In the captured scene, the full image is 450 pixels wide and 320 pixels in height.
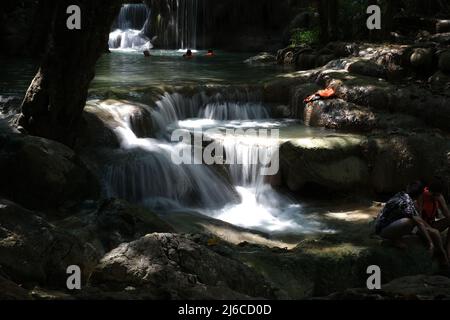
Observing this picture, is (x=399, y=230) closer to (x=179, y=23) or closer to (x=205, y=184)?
(x=205, y=184)

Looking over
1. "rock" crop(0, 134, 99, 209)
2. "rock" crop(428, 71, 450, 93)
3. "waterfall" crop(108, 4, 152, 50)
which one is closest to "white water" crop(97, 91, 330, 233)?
"rock" crop(0, 134, 99, 209)

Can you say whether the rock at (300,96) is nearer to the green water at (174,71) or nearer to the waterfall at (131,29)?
the green water at (174,71)

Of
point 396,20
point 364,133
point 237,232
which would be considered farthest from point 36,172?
point 396,20

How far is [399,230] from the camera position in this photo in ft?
20.5

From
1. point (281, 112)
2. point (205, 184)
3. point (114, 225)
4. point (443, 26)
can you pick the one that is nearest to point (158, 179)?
point (205, 184)

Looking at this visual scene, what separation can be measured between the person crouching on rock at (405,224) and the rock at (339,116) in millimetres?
5019

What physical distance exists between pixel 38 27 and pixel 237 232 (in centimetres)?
1704

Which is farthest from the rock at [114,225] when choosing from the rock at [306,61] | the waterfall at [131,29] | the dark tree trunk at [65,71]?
the waterfall at [131,29]

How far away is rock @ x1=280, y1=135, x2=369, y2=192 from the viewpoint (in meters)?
9.91

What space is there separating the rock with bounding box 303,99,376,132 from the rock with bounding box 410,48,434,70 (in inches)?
92.8

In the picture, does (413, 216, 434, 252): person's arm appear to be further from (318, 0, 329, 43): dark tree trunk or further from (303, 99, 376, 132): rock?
(318, 0, 329, 43): dark tree trunk

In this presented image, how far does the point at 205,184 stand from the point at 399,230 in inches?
172

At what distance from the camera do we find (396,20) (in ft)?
67.3
